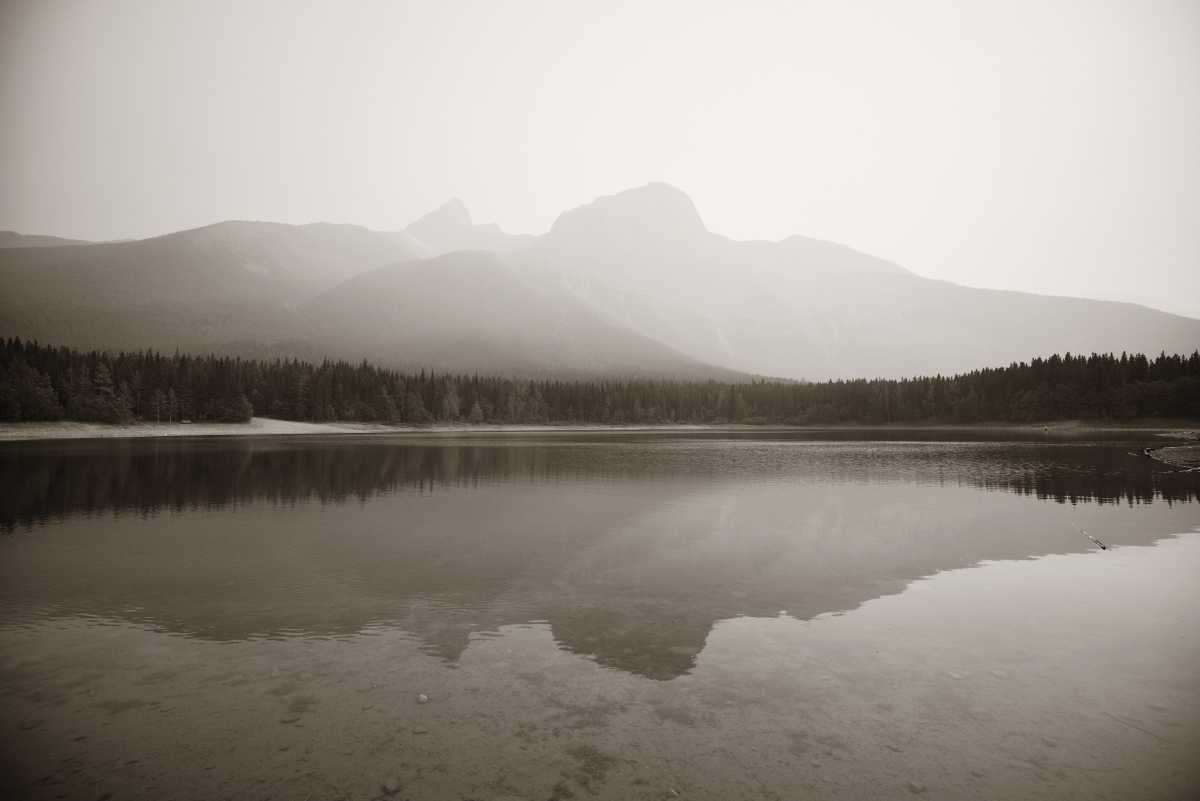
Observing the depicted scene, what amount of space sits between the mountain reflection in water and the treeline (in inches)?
3345

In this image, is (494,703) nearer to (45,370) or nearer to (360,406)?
(45,370)

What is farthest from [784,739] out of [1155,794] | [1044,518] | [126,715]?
[1044,518]

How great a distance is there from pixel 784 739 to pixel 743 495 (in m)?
27.3

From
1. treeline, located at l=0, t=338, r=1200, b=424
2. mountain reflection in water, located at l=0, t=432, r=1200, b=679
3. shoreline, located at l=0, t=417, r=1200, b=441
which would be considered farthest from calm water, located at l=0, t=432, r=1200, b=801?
treeline, located at l=0, t=338, r=1200, b=424

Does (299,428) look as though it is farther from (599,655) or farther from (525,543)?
(599,655)

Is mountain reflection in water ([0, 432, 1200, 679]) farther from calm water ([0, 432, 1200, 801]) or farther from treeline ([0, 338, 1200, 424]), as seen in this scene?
treeline ([0, 338, 1200, 424])

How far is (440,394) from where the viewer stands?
174125 millimetres

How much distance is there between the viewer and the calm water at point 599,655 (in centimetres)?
799

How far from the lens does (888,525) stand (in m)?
26.0

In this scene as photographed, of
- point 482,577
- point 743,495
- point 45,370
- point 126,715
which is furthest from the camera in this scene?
point 45,370

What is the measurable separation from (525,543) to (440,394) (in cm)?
15821

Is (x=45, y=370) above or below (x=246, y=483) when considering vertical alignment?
above

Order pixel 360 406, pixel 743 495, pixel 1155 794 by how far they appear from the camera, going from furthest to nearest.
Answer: pixel 360 406
pixel 743 495
pixel 1155 794

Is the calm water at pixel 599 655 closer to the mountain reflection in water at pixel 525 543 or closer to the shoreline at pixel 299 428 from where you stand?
the mountain reflection in water at pixel 525 543
